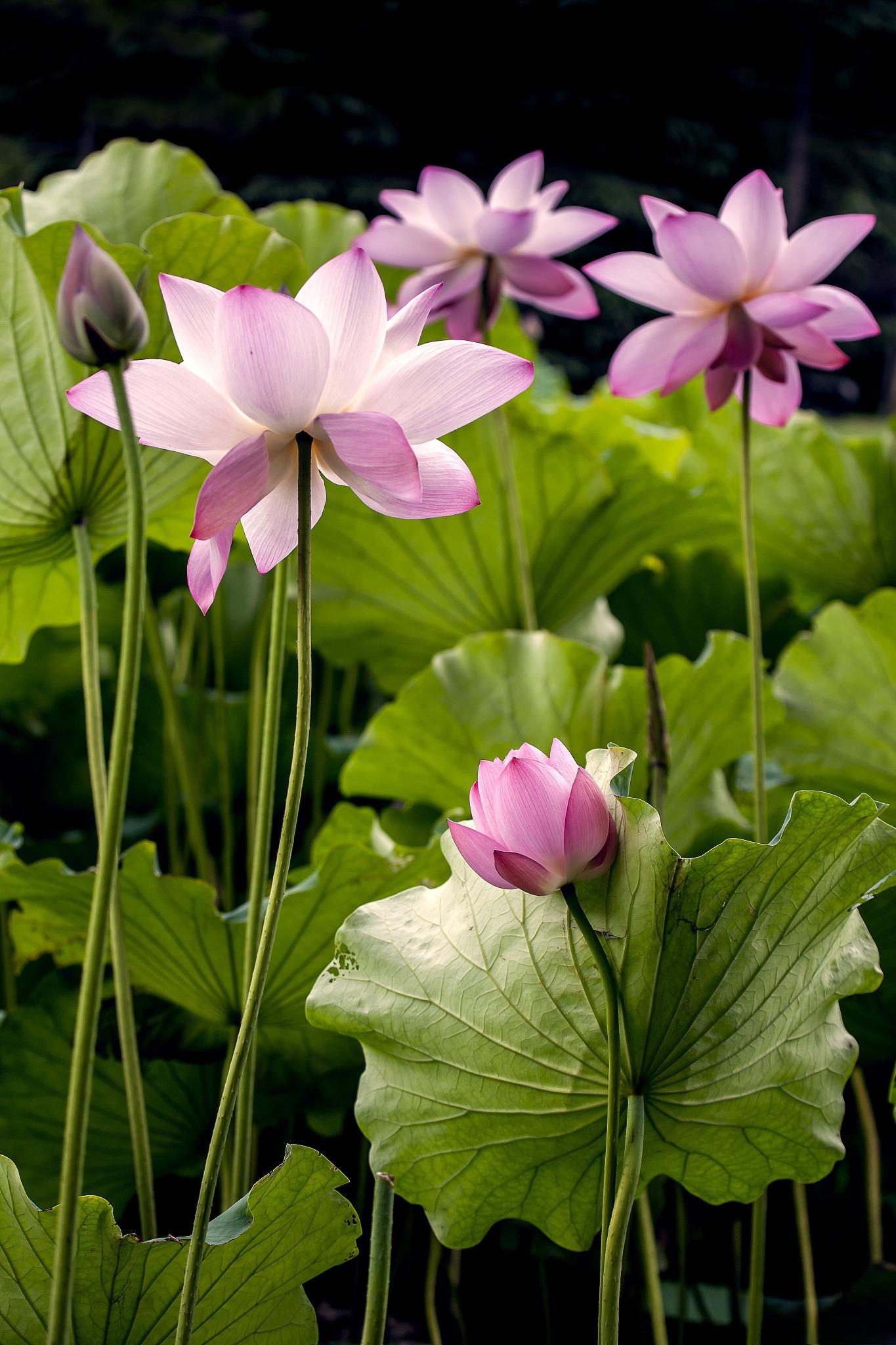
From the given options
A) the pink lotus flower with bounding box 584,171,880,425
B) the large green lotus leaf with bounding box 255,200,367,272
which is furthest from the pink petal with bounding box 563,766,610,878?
the large green lotus leaf with bounding box 255,200,367,272

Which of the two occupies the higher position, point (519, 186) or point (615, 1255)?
point (519, 186)

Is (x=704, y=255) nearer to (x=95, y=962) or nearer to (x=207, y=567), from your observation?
(x=207, y=567)

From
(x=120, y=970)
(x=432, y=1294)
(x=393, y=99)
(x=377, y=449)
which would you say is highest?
(x=377, y=449)

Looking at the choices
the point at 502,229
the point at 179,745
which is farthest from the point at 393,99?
the point at 179,745

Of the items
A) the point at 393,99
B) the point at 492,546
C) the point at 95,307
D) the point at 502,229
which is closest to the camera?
the point at 95,307

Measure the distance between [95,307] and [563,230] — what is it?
0.44 meters

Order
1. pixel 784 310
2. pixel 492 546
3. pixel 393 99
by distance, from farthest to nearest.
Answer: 1. pixel 393 99
2. pixel 492 546
3. pixel 784 310

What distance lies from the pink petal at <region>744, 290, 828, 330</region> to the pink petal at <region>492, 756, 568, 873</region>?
26 cm

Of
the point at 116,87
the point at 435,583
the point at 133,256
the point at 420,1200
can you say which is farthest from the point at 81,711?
the point at 116,87

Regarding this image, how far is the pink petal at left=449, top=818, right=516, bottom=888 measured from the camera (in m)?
0.31

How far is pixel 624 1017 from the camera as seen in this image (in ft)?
1.16

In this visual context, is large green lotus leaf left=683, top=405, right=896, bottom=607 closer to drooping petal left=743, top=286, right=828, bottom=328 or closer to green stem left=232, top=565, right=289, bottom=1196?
drooping petal left=743, top=286, right=828, bottom=328

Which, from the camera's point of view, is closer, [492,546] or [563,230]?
[563,230]

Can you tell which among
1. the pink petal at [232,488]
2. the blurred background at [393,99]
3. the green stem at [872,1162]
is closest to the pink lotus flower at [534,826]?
the pink petal at [232,488]
